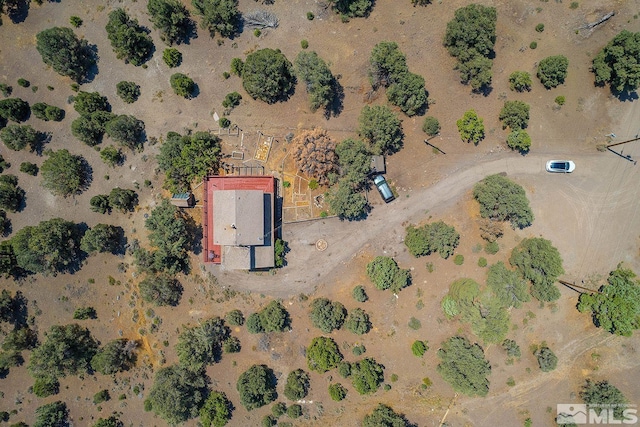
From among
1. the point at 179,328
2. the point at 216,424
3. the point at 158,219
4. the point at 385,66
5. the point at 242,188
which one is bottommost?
the point at 216,424

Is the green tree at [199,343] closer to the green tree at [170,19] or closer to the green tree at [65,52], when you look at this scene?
the green tree at [65,52]

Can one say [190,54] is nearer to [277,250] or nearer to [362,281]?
[277,250]

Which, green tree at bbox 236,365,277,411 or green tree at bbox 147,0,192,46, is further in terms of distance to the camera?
green tree at bbox 236,365,277,411

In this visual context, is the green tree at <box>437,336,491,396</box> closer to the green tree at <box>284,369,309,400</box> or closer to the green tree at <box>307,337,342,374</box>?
the green tree at <box>307,337,342,374</box>

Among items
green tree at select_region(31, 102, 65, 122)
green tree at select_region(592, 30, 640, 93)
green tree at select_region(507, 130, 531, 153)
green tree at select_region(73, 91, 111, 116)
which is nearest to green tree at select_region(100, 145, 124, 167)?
green tree at select_region(73, 91, 111, 116)

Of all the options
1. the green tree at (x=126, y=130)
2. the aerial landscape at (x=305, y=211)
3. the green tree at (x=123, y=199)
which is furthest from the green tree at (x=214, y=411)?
the green tree at (x=126, y=130)

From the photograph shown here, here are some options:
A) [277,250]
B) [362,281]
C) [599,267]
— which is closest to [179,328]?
[277,250]

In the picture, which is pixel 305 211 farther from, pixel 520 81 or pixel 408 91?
pixel 520 81
